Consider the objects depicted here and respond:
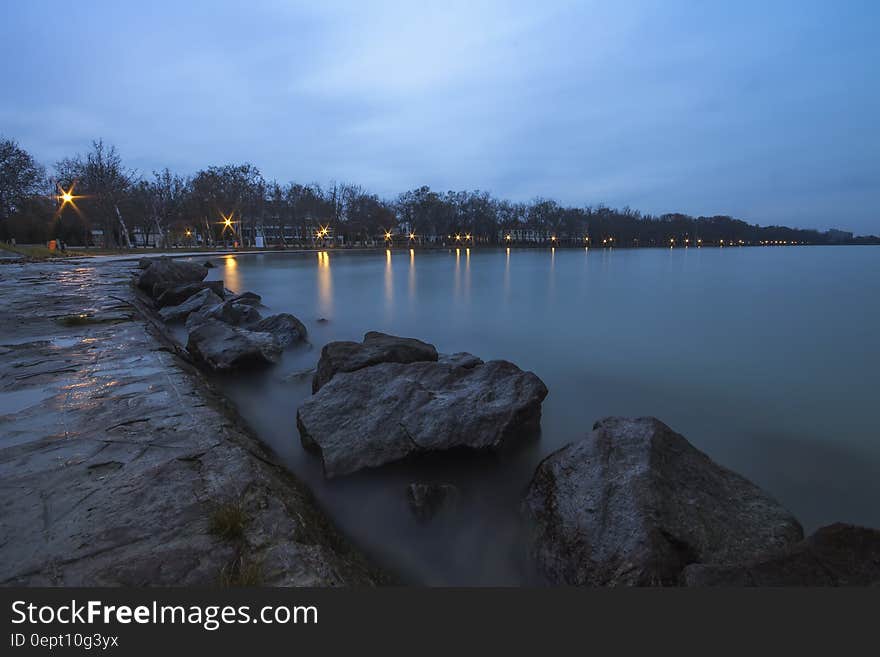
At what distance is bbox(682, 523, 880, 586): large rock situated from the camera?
2145mm

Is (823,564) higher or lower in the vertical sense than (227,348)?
lower

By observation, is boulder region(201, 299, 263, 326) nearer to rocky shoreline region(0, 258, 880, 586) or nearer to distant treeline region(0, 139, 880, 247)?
rocky shoreline region(0, 258, 880, 586)

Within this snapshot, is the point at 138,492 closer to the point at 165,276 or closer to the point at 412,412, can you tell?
the point at 412,412

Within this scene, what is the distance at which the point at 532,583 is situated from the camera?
3.31 m

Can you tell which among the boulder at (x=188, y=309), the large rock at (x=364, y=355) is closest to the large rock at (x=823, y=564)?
the large rock at (x=364, y=355)

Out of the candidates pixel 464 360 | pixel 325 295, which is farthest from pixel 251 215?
pixel 464 360

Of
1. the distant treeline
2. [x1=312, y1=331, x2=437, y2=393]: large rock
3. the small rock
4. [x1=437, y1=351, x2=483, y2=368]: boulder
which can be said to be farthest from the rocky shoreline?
the distant treeline

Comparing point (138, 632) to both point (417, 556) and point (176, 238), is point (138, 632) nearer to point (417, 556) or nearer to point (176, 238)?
point (417, 556)

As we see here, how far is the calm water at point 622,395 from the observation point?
3979 mm

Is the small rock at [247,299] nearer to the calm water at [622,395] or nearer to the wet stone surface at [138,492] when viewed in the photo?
the calm water at [622,395]

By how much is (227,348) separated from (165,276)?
13.0 m

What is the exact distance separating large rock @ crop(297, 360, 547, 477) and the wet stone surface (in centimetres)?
71

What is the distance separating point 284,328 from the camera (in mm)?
10961

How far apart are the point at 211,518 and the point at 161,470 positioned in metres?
0.85
